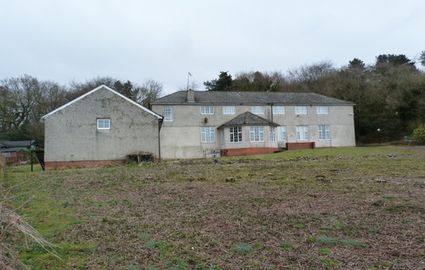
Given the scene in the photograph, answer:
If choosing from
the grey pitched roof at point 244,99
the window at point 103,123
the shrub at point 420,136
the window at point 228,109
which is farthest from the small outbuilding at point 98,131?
the shrub at point 420,136

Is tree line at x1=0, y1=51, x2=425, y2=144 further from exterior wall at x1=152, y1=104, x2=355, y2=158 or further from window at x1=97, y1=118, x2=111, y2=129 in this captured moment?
window at x1=97, y1=118, x2=111, y2=129

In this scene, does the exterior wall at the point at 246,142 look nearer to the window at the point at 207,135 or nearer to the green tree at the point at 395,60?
the window at the point at 207,135

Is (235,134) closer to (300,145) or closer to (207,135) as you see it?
(207,135)

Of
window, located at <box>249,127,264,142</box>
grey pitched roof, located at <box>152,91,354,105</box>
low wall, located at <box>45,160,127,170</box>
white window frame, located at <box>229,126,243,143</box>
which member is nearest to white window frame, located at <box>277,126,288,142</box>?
grey pitched roof, located at <box>152,91,354,105</box>

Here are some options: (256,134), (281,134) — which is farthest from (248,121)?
(281,134)

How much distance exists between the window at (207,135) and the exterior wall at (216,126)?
36 cm

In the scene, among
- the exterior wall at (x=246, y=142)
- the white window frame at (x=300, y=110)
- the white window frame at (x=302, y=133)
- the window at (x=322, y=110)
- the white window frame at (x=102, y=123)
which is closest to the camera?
the white window frame at (x=102, y=123)

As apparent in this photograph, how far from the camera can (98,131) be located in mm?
32281

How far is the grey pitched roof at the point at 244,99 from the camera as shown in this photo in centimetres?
4591

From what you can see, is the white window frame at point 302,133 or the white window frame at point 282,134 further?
the white window frame at point 302,133

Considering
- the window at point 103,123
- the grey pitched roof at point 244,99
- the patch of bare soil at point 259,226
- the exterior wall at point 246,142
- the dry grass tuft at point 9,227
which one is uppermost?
the grey pitched roof at point 244,99

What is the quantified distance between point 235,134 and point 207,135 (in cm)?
350

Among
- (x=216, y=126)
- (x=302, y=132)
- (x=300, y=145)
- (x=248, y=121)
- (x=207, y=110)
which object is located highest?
(x=207, y=110)

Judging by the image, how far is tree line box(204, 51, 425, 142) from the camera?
49594 millimetres
